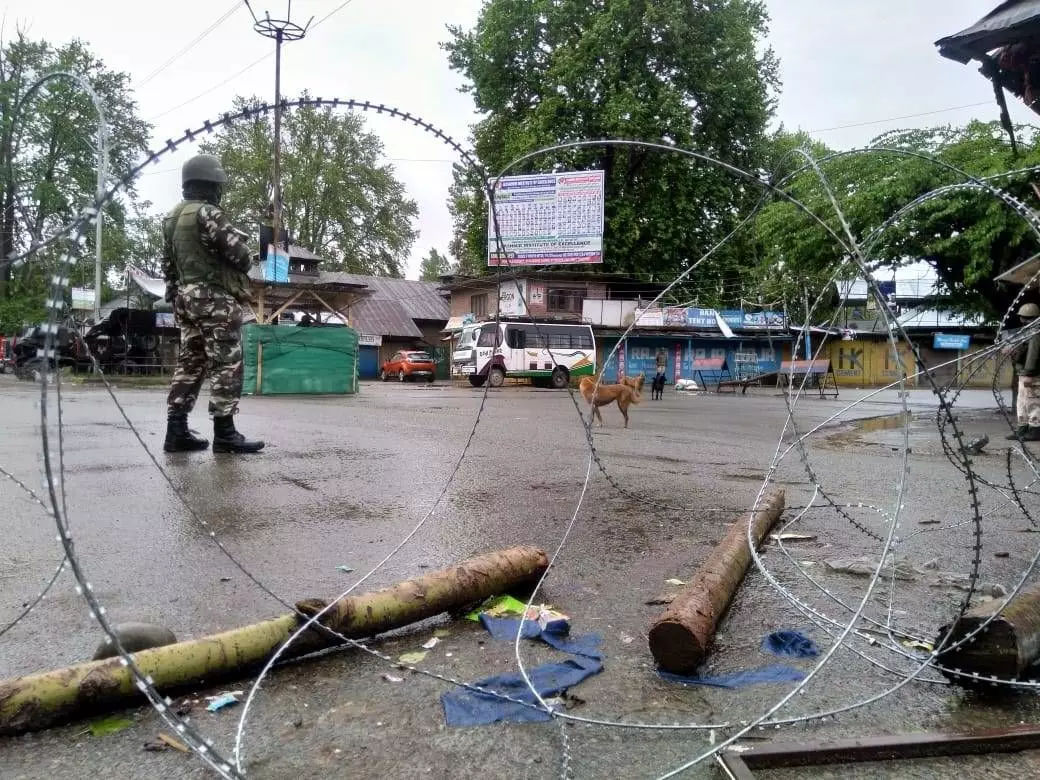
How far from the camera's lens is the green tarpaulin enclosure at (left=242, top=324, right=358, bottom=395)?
679 inches

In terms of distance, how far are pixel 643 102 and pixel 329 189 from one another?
21988 millimetres

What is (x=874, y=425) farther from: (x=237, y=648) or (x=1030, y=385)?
(x=237, y=648)

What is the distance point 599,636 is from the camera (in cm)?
256

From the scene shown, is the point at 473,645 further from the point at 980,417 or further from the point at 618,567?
the point at 980,417

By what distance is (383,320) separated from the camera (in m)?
44.6

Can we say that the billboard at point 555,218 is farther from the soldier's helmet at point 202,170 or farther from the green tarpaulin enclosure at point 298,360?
the soldier's helmet at point 202,170

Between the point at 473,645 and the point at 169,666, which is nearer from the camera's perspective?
the point at 169,666

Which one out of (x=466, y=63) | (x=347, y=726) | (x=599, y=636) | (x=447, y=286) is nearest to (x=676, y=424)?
(x=599, y=636)

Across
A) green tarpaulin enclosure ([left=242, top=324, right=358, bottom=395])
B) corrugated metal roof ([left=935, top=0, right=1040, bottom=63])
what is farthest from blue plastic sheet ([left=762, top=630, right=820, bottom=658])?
green tarpaulin enclosure ([left=242, top=324, right=358, bottom=395])

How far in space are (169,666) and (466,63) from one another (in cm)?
3686

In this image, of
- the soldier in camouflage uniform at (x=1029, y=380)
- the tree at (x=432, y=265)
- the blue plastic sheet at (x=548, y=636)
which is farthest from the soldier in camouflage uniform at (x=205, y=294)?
the tree at (x=432, y=265)

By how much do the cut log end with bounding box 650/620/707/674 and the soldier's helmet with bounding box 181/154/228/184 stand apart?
4.89 metres

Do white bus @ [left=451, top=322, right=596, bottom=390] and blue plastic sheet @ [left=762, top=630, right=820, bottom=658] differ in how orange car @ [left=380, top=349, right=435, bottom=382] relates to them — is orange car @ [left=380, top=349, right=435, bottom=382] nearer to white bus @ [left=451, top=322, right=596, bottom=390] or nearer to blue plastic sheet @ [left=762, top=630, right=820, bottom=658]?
white bus @ [left=451, top=322, right=596, bottom=390]

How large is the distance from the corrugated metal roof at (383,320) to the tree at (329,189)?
5.39m
